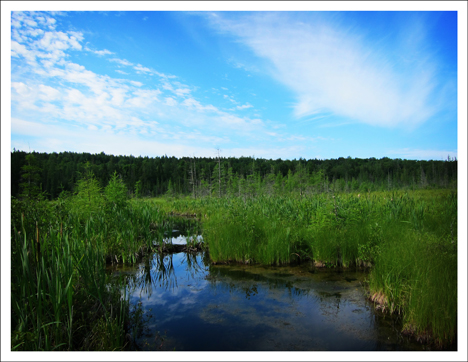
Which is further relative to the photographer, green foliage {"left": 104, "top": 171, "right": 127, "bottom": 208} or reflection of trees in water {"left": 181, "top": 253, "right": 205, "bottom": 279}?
green foliage {"left": 104, "top": 171, "right": 127, "bottom": 208}

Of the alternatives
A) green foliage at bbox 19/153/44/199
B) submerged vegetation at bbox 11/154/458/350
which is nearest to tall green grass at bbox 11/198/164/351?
submerged vegetation at bbox 11/154/458/350

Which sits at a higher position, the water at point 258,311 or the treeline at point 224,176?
the treeline at point 224,176

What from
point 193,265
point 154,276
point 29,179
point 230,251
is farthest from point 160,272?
point 29,179

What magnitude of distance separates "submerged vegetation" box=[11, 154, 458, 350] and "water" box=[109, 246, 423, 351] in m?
0.37

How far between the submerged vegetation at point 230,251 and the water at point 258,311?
0.37m

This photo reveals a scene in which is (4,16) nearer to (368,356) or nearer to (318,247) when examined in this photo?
(368,356)

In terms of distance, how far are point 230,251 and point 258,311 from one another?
115 inches

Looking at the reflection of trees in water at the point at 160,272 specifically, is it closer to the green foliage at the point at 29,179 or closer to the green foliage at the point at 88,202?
the green foliage at the point at 88,202

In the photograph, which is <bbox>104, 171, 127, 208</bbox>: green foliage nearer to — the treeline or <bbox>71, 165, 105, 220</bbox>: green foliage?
<bbox>71, 165, 105, 220</bbox>: green foliage

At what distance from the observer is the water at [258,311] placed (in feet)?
12.3

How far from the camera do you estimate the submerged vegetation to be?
3.01 m

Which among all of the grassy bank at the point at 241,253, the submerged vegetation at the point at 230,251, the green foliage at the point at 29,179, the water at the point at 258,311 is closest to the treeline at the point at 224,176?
the green foliage at the point at 29,179

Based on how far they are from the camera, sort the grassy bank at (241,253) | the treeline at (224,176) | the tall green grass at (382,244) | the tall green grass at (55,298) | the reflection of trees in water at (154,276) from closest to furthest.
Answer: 1. the tall green grass at (55,298)
2. the grassy bank at (241,253)
3. the tall green grass at (382,244)
4. the reflection of trees in water at (154,276)
5. the treeline at (224,176)

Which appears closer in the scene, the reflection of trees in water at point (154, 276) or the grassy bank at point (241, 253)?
the grassy bank at point (241, 253)
